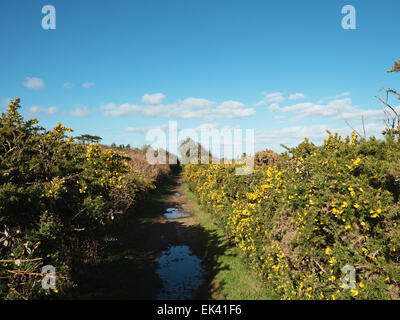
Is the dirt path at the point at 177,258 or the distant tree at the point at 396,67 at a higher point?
the distant tree at the point at 396,67

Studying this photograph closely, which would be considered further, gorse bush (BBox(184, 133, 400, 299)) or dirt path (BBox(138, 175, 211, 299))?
dirt path (BBox(138, 175, 211, 299))

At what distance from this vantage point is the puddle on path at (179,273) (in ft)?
22.1

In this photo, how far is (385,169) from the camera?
3.76 metres

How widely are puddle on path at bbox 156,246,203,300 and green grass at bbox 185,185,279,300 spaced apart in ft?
2.33

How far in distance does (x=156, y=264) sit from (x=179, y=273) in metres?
1.14

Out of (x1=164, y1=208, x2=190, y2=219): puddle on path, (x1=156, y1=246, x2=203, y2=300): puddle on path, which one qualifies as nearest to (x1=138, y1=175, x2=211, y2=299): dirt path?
(x1=156, y1=246, x2=203, y2=300): puddle on path

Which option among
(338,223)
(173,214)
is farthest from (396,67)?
(173,214)

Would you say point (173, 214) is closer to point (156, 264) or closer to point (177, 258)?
point (177, 258)

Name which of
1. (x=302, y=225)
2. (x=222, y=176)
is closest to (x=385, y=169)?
(x=302, y=225)

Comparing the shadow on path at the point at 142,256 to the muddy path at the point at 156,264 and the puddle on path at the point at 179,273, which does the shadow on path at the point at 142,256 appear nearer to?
the muddy path at the point at 156,264

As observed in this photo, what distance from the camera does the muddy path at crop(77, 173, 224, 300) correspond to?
6738 millimetres

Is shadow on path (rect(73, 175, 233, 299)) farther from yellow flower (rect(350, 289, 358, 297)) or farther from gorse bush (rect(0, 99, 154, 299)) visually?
yellow flower (rect(350, 289, 358, 297))

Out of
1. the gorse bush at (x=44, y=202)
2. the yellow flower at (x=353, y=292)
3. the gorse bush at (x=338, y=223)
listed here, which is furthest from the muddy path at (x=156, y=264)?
the yellow flower at (x=353, y=292)

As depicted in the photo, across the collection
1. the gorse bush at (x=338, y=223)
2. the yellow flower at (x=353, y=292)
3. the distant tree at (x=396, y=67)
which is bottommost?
the yellow flower at (x=353, y=292)
